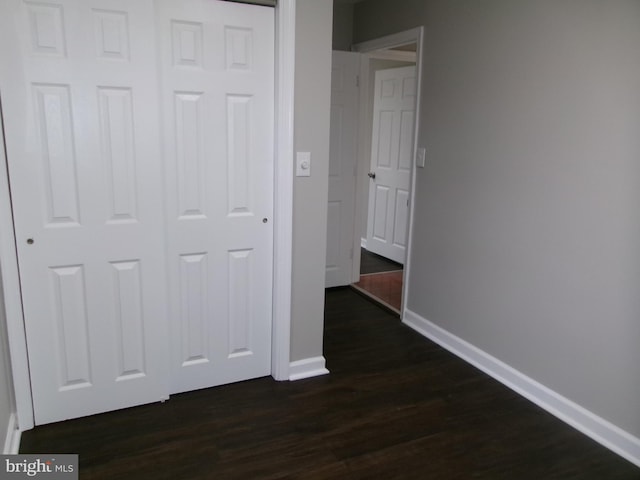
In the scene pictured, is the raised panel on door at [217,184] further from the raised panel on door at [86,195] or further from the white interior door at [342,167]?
the white interior door at [342,167]

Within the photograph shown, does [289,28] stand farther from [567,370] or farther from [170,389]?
[567,370]

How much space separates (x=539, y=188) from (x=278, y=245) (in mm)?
1396

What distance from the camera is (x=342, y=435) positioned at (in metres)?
2.34

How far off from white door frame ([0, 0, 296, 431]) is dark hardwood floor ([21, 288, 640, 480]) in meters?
0.18

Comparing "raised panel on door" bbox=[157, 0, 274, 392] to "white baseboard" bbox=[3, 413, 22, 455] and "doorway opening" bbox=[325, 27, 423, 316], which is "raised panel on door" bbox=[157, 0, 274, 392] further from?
"doorway opening" bbox=[325, 27, 423, 316]

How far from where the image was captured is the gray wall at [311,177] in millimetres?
2516

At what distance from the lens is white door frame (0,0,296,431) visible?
214cm

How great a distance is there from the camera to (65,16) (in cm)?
206

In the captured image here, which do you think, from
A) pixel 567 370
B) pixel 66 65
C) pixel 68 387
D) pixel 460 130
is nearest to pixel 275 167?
pixel 66 65

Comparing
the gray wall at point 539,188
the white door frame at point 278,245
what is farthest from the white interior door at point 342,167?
the white door frame at point 278,245

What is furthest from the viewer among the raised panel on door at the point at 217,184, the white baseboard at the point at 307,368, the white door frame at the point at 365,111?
the white door frame at the point at 365,111

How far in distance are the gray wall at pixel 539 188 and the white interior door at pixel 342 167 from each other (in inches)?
29.6

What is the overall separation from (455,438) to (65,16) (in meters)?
→ 2.53

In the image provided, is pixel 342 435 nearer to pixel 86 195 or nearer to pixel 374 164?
pixel 86 195
